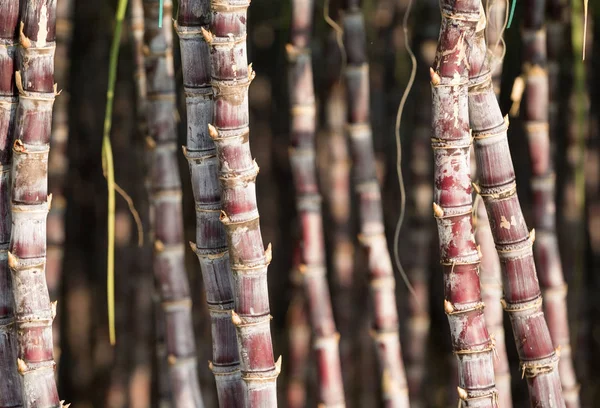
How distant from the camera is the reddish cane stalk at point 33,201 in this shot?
685 mm

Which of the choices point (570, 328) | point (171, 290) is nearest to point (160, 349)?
point (171, 290)

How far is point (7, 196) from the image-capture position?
73 centimetres

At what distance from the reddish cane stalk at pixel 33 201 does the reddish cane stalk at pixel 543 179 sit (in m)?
0.58

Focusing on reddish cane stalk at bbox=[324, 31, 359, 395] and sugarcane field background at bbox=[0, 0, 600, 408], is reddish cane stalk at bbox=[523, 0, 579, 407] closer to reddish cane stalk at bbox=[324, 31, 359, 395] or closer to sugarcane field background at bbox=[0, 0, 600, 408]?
sugarcane field background at bbox=[0, 0, 600, 408]

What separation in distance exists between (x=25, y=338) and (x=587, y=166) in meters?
0.86

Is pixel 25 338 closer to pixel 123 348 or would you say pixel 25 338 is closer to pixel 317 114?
pixel 123 348

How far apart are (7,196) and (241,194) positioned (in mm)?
252

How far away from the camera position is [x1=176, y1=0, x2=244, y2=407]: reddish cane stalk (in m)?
0.70

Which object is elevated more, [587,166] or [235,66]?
[235,66]

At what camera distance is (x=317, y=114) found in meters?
1.15

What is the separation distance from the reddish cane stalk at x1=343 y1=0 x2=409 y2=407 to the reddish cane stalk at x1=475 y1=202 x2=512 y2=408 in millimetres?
119

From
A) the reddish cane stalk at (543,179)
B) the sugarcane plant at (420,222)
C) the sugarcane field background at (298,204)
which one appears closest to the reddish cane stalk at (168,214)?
the sugarcane field background at (298,204)

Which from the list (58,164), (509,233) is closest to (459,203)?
(509,233)

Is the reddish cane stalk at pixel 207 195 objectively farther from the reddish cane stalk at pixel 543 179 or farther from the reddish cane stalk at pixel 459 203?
the reddish cane stalk at pixel 543 179
